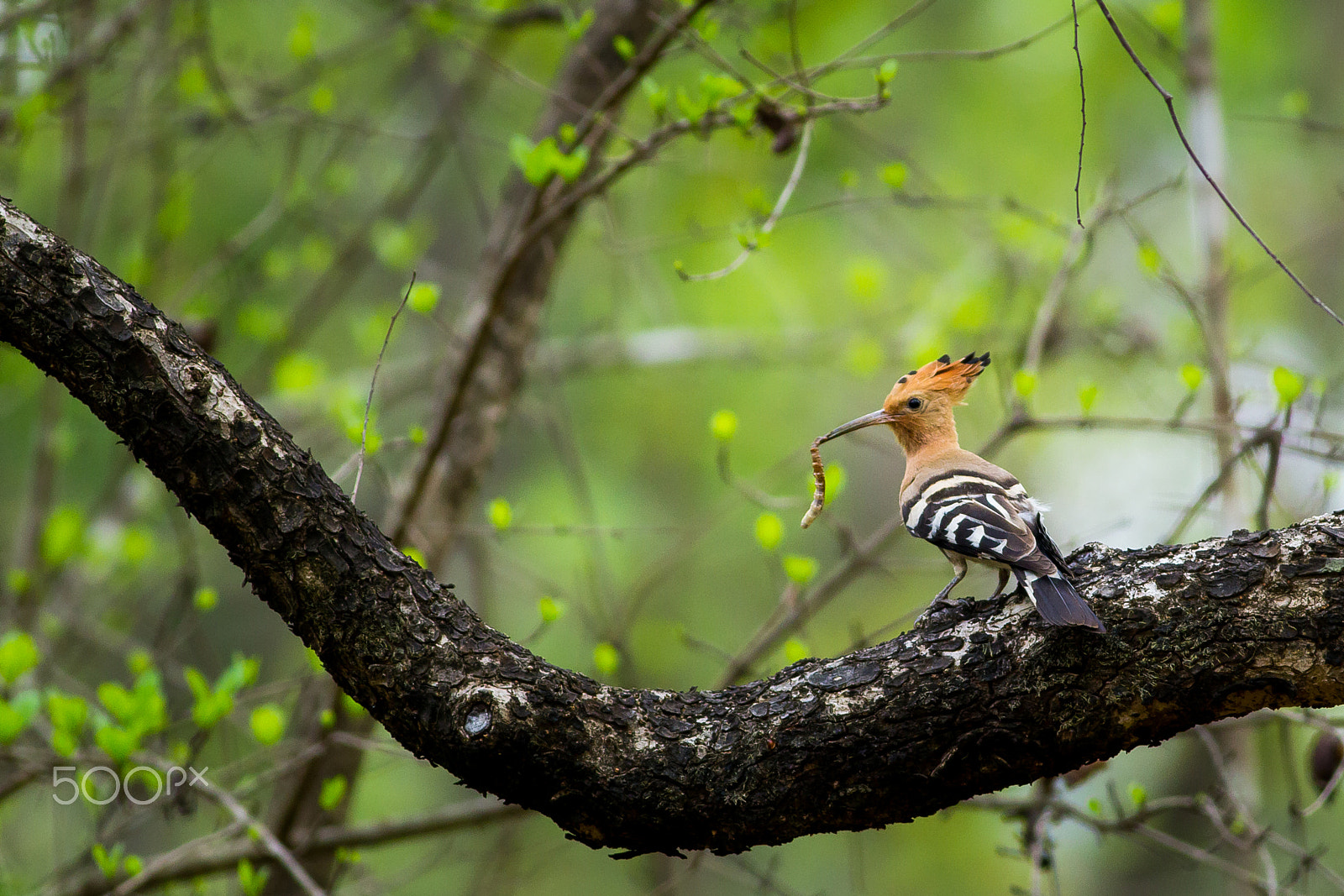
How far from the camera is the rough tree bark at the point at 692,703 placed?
209 centimetres

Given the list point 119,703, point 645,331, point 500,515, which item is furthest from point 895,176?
point 645,331

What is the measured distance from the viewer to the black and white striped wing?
8.25ft

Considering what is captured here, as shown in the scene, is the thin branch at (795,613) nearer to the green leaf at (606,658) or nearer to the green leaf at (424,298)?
the green leaf at (606,658)

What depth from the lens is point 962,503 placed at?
109 inches

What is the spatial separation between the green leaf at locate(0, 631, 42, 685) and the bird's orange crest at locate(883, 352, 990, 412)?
9.13ft

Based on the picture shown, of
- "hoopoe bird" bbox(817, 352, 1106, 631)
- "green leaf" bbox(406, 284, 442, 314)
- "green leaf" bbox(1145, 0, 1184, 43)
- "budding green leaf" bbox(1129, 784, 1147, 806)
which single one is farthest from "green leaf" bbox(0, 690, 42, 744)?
"green leaf" bbox(1145, 0, 1184, 43)

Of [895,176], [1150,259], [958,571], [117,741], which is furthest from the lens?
[1150,259]

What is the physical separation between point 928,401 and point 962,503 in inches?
27.0

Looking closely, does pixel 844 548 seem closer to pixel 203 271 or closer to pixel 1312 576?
pixel 1312 576

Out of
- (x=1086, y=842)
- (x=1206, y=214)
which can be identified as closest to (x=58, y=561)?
(x=1206, y=214)

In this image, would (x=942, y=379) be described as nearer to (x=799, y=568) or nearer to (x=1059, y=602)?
(x=799, y=568)

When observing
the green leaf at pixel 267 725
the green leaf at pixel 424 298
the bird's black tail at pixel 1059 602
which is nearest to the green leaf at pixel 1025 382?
the bird's black tail at pixel 1059 602

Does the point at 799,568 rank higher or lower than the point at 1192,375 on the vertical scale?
lower

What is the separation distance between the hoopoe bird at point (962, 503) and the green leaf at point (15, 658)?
2.54 m
